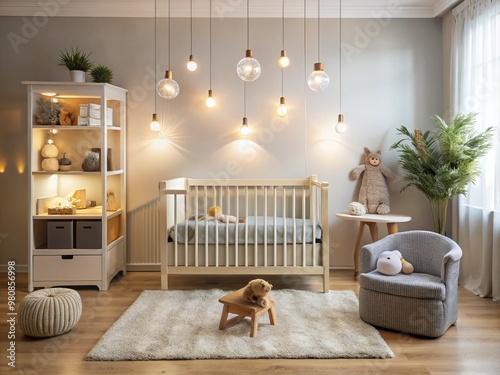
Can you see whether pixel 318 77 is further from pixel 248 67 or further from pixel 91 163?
pixel 91 163

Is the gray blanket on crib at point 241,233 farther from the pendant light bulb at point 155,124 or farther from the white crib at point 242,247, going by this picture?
the pendant light bulb at point 155,124

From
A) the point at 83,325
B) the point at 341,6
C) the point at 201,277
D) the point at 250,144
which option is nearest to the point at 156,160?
the point at 250,144

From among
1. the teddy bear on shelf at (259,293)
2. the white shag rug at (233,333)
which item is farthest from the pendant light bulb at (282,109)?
the teddy bear on shelf at (259,293)

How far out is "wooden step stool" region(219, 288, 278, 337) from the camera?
102 inches

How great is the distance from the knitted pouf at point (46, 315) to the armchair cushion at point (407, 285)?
1.80m

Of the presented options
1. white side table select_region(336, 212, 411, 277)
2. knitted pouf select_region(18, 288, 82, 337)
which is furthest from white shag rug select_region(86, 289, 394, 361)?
white side table select_region(336, 212, 411, 277)

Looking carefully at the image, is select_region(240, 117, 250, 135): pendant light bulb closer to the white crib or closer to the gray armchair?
the white crib

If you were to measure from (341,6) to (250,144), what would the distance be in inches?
60.3

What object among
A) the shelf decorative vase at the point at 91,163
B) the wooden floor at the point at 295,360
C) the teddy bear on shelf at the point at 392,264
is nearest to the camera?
the wooden floor at the point at 295,360

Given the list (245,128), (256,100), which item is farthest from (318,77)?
(256,100)

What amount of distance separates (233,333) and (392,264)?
3.54 feet

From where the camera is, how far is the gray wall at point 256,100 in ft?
13.9

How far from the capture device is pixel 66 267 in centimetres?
364

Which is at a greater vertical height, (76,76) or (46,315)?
(76,76)
